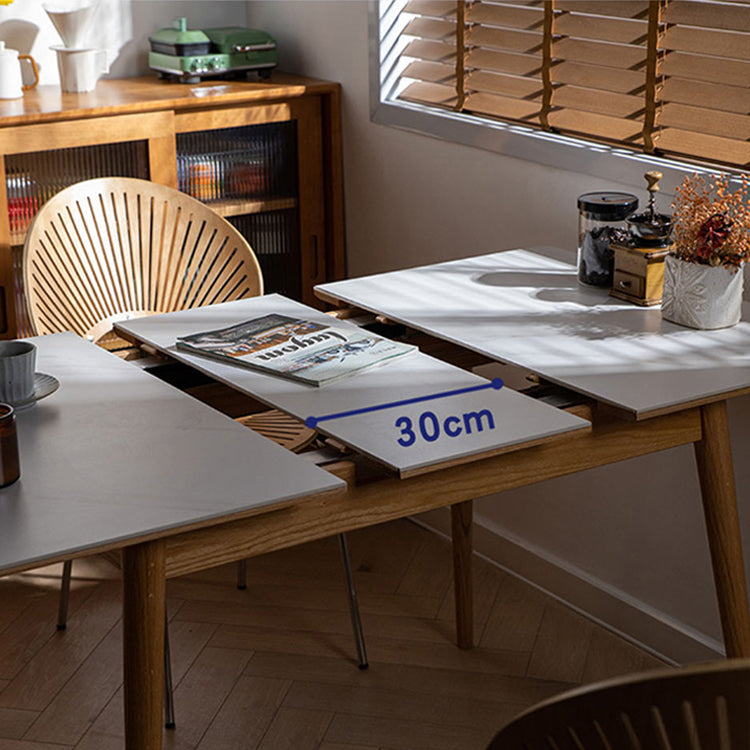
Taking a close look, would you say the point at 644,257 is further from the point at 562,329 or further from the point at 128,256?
the point at 128,256

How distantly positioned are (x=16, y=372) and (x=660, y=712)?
1.20 m

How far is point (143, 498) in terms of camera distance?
4.77 ft

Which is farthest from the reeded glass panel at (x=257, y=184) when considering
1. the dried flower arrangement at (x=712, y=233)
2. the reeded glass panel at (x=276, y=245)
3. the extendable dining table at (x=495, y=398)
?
the dried flower arrangement at (x=712, y=233)

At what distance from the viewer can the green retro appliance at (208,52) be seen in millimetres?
3230

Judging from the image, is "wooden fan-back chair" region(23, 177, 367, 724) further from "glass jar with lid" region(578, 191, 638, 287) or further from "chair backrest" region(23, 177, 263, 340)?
"glass jar with lid" region(578, 191, 638, 287)

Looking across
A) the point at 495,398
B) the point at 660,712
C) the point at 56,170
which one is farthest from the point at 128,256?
the point at 660,712

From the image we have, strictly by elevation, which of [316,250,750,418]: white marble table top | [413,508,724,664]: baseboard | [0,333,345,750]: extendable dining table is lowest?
[413,508,724,664]: baseboard

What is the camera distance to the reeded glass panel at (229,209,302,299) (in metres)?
3.31

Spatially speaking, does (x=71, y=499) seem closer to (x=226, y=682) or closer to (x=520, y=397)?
(x=520, y=397)

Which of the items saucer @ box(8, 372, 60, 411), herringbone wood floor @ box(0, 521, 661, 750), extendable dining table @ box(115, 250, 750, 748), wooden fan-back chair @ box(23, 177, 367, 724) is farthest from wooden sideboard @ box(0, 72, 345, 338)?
saucer @ box(8, 372, 60, 411)

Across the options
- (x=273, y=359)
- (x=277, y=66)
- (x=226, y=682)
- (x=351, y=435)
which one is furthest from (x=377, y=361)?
(x=277, y=66)

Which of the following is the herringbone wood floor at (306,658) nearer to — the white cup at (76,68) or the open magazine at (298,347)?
the open magazine at (298,347)

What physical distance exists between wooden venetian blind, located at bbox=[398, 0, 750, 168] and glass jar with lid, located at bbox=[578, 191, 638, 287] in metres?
0.23

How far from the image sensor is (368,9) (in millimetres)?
3141
